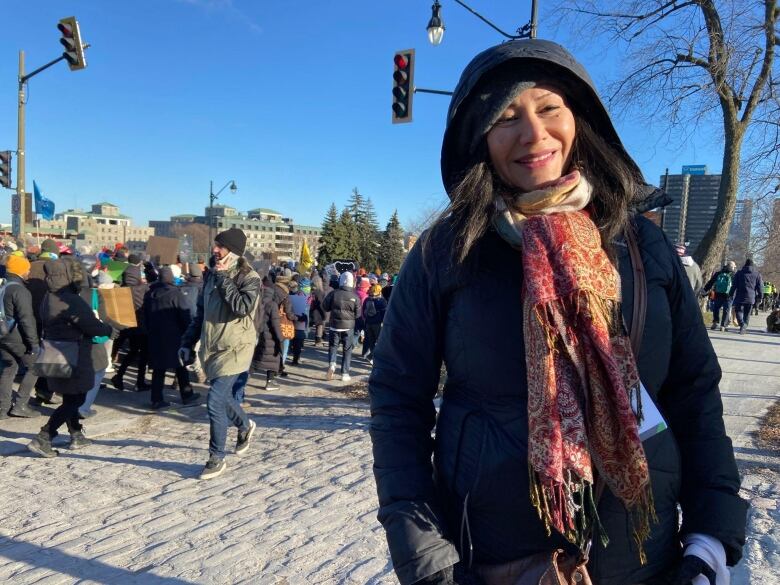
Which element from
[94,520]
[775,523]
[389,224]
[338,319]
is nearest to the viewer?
[775,523]

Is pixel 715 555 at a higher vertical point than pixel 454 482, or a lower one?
lower

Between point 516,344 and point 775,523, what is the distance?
3928mm

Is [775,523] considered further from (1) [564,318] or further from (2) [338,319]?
(2) [338,319]

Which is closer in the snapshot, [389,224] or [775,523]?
[775,523]

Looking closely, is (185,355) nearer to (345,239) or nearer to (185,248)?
(185,248)

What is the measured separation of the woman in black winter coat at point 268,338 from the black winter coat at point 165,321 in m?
1.13

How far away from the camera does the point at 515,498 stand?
1.36 meters

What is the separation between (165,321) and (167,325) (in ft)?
0.22

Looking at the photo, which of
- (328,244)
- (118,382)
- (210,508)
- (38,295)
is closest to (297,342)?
(118,382)

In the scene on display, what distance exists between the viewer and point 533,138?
1.50m

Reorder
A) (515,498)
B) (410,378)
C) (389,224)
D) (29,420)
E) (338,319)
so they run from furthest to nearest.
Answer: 1. (389,224)
2. (338,319)
3. (29,420)
4. (410,378)
5. (515,498)

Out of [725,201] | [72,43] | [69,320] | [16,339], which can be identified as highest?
[72,43]

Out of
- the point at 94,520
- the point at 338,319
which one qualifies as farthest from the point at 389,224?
the point at 94,520

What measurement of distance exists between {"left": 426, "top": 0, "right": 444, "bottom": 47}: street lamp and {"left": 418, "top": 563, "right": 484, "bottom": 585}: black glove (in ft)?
37.6
